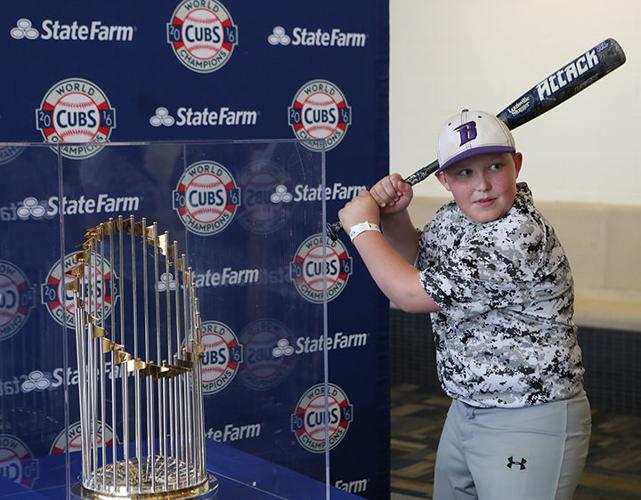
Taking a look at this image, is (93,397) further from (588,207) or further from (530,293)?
(588,207)

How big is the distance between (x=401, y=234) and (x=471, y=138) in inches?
13.3

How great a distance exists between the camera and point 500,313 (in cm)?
197

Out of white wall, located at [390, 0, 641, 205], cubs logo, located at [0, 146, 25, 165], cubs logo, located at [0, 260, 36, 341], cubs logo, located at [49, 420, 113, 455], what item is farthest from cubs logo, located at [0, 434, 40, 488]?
white wall, located at [390, 0, 641, 205]

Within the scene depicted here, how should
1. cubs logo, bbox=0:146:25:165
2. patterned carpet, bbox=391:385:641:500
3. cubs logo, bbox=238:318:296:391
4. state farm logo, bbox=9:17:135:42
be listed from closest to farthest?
1. cubs logo, bbox=0:146:25:165
2. cubs logo, bbox=238:318:296:391
3. state farm logo, bbox=9:17:135:42
4. patterned carpet, bbox=391:385:641:500

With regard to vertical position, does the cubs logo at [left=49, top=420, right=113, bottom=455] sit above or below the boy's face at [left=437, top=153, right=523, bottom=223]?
below

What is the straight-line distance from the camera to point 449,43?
17.8 feet

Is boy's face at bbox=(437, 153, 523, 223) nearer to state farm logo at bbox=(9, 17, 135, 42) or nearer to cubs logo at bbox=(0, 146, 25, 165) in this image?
cubs logo at bbox=(0, 146, 25, 165)

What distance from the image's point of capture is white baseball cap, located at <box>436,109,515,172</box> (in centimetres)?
189

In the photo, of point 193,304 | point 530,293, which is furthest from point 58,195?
point 530,293

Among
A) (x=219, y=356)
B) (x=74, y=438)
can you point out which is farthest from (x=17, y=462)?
(x=219, y=356)

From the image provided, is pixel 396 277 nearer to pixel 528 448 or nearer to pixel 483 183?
pixel 483 183

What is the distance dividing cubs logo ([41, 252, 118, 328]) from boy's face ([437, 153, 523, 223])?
635 millimetres

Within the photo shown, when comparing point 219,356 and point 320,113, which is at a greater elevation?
point 320,113

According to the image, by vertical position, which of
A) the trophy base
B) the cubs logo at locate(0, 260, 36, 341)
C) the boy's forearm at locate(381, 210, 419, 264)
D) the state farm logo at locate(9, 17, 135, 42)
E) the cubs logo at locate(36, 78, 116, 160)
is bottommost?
the trophy base
